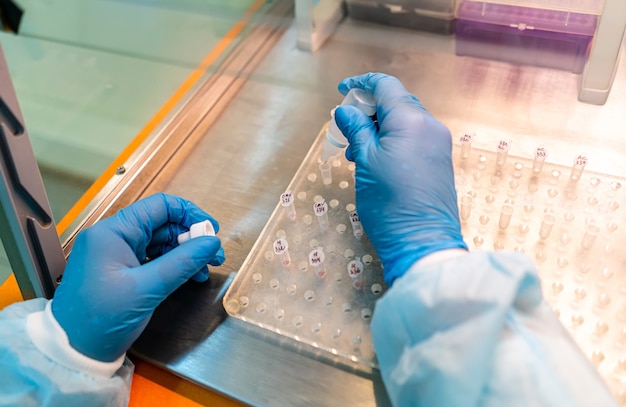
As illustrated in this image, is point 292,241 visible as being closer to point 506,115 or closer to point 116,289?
point 116,289

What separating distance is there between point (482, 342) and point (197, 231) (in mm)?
516

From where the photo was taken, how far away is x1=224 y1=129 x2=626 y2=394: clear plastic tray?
2.93 feet

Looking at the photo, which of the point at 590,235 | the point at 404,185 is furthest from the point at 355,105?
the point at 590,235

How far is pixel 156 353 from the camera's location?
0.94 m

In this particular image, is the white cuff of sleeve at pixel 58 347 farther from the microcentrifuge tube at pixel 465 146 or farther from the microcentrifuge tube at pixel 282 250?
the microcentrifuge tube at pixel 465 146

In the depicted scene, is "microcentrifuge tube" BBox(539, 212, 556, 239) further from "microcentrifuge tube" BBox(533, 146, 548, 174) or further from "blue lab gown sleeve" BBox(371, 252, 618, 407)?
"blue lab gown sleeve" BBox(371, 252, 618, 407)

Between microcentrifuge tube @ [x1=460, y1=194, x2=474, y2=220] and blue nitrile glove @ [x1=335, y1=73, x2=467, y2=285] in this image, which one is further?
microcentrifuge tube @ [x1=460, y1=194, x2=474, y2=220]

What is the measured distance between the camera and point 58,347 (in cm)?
82

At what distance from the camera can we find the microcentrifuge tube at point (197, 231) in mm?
961

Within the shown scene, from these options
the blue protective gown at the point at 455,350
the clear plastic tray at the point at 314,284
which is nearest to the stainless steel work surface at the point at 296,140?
the clear plastic tray at the point at 314,284

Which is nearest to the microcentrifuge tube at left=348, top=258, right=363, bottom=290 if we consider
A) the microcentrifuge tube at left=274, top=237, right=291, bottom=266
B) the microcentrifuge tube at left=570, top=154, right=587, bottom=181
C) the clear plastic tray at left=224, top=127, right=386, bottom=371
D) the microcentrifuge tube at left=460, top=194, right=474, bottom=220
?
the clear plastic tray at left=224, top=127, right=386, bottom=371

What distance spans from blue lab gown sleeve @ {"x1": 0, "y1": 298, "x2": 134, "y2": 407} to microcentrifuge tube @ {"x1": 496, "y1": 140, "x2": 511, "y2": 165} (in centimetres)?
79

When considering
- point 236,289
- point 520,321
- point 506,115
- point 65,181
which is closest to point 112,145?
point 65,181

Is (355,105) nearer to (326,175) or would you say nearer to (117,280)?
(326,175)
